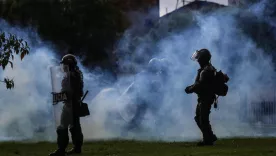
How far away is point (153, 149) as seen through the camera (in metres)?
13.7

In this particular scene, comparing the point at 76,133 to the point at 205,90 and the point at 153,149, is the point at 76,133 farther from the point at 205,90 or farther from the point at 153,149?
the point at 205,90

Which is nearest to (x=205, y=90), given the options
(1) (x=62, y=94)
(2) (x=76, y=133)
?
(2) (x=76, y=133)

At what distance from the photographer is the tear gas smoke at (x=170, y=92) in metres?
20.3

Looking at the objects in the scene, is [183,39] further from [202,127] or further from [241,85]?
[202,127]

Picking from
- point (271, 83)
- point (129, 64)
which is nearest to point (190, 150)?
point (271, 83)

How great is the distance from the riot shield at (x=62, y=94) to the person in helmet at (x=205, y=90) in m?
2.68

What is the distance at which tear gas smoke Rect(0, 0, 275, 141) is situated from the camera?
20.3 meters

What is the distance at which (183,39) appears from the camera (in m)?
22.4

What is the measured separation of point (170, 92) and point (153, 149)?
24.0 feet

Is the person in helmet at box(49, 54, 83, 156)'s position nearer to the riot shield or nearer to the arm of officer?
the riot shield

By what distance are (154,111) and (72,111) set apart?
7.56 metres

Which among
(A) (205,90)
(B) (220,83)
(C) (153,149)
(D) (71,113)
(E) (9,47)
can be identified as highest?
(E) (9,47)

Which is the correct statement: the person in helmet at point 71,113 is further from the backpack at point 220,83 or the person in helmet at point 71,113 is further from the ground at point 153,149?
the backpack at point 220,83

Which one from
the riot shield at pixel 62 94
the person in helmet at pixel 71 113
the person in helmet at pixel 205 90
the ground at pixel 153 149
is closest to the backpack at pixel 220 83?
the person in helmet at pixel 205 90
